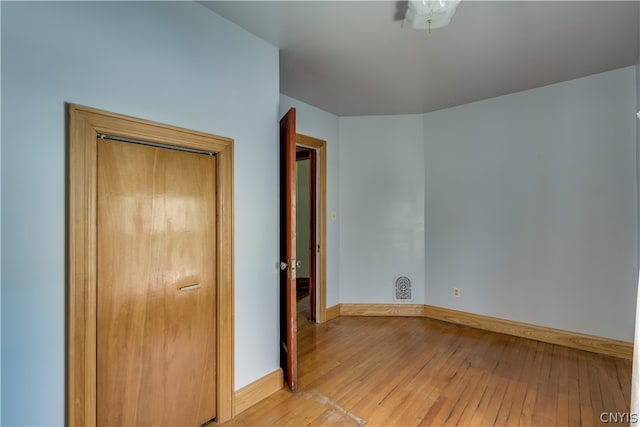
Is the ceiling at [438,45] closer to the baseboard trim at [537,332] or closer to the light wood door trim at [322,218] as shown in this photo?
the light wood door trim at [322,218]

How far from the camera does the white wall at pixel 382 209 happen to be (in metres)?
3.74

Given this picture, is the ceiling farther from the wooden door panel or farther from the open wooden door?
the wooden door panel

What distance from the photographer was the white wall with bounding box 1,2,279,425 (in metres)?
1.16

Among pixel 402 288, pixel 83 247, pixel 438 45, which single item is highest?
pixel 438 45

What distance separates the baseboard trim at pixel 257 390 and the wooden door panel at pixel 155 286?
173 millimetres

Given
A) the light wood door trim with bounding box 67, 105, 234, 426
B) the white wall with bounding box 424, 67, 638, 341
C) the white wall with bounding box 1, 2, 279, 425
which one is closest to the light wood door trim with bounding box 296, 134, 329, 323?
the white wall with bounding box 424, 67, 638, 341

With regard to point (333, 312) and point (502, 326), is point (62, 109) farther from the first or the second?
point (502, 326)

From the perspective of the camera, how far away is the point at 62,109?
4.16ft

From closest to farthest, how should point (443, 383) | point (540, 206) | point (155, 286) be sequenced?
point (155, 286)
point (443, 383)
point (540, 206)

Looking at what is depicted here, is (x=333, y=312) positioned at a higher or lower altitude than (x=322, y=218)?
lower

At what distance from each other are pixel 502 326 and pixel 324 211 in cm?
237

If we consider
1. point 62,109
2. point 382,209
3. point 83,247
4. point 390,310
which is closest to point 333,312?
point 390,310

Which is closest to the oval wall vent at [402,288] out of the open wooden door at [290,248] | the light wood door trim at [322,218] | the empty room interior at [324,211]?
the empty room interior at [324,211]

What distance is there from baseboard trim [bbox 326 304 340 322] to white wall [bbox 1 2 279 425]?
1722 millimetres
